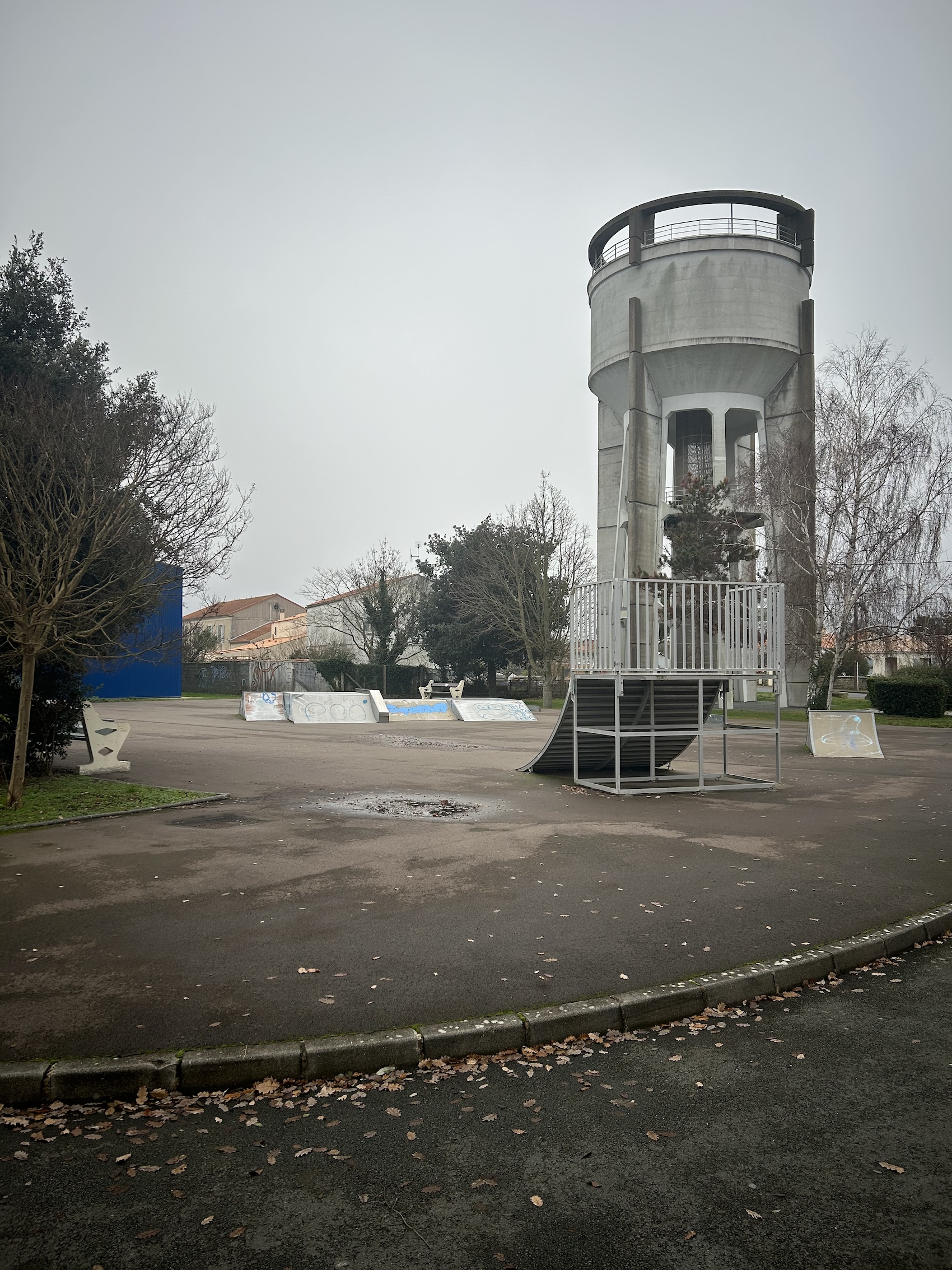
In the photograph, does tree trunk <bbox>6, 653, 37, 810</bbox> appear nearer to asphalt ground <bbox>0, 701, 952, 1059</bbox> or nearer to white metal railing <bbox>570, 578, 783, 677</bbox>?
asphalt ground <bbox>0, 701, 952, 1059</bbox>

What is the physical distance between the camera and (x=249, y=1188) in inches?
109

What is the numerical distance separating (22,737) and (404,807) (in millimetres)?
4490

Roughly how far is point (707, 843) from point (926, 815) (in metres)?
3.49

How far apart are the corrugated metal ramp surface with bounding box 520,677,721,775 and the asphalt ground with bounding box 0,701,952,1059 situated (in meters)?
1.15

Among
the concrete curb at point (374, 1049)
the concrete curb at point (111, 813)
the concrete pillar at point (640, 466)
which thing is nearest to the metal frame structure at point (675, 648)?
the concrete curb at point (111, 813)

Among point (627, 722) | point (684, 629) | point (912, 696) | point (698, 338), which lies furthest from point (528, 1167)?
point (698, 338)

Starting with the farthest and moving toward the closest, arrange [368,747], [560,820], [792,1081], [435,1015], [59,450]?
[368,747], [59,450], [560,820], [435,1015], [792,1081]

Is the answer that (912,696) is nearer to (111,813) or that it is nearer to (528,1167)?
(111,813)

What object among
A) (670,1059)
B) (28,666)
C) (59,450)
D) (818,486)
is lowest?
(670,1059)

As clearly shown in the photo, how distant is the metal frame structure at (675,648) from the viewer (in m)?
10.9

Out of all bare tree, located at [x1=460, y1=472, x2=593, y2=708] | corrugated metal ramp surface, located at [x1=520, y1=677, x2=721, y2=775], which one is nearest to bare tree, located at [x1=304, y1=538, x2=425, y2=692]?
bare tree, located at [x1=460, y1=472, x2=593, y2=708]

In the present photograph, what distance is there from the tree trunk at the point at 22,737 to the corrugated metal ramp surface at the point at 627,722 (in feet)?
22.1

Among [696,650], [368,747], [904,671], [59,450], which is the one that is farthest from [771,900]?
[904,671]

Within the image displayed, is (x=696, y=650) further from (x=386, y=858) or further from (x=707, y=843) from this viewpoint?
(x=386, y=858)
